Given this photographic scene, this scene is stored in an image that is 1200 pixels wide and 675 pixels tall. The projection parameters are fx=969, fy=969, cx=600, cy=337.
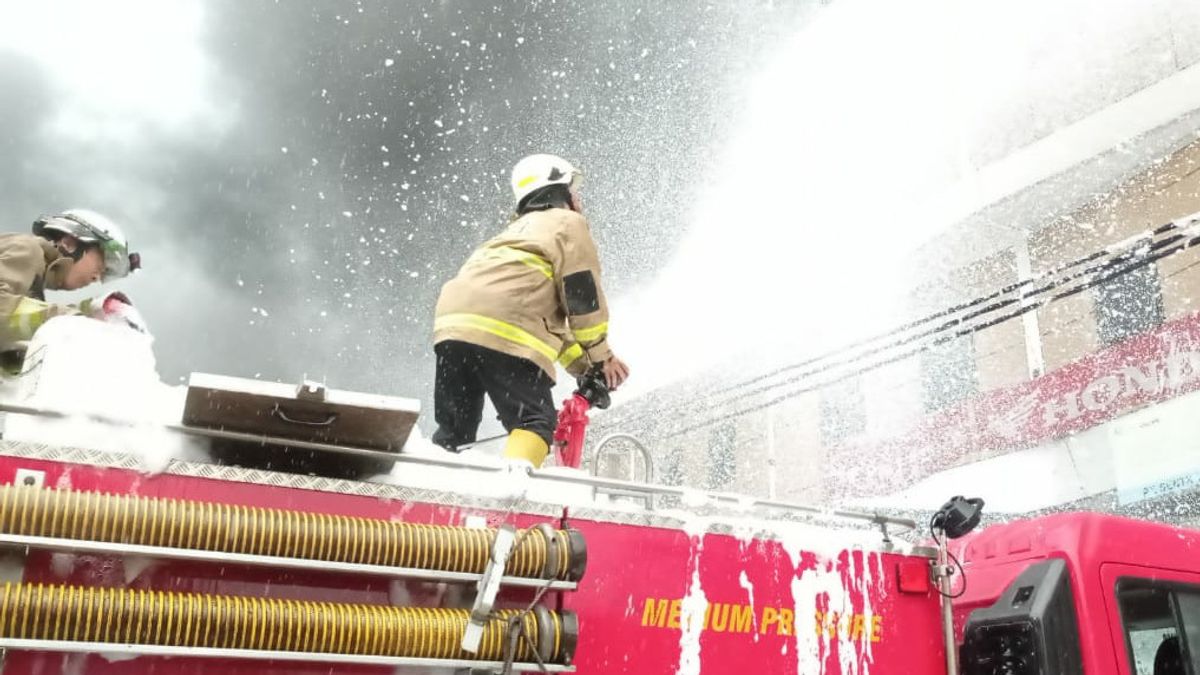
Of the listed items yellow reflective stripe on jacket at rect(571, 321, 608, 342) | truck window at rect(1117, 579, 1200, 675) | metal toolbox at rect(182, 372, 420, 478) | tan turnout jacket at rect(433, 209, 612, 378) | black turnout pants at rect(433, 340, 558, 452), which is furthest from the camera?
yellow reflective stripe on jacket at rect(571, 321, 608, 342)

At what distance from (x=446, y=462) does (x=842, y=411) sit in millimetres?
16555

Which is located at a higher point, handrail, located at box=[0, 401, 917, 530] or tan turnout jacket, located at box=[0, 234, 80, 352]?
tan turnout jacket, located at box=[0, 234, 80, 352]

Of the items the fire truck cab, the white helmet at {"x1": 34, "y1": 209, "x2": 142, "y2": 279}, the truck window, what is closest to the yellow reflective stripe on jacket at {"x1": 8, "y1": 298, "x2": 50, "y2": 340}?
the white helmet at {"x1": 34, "y1": 209, "x2": 142, "y2": 279}

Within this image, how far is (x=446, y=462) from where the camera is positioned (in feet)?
8.00

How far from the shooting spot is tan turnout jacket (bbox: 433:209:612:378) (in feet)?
12.2

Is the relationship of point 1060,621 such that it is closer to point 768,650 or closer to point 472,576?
point 768,650

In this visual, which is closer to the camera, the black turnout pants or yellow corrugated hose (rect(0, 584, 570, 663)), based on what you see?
yellow corrugated hose (rect(0, 584, 570, 663))

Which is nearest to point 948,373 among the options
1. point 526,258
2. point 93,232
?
point 526,258

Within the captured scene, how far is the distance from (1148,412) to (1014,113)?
6.53 meters

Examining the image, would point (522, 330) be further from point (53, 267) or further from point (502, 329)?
point (53, 267)

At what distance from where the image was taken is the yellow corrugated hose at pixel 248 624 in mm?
1866

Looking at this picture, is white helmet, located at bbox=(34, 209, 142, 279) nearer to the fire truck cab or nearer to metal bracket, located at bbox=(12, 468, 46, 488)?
metal bracket, located at bbox=(12, 468, 46, 488)

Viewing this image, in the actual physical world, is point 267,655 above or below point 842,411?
below

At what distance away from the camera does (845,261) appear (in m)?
18.1
